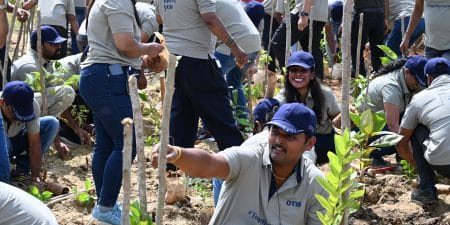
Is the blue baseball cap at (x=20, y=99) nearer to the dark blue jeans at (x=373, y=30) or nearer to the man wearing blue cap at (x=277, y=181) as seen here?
the man wearing blue cap at (x=277, y=181)

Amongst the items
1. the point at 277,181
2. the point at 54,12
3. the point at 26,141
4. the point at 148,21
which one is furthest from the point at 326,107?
the point at 54,12

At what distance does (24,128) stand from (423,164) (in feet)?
8.26

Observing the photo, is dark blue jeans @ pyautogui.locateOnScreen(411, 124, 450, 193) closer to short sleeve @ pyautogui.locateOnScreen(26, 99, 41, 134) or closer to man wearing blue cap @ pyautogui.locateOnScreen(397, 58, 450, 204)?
man wearing blue cap @ pyautogui.locateOnScreen(397, 58, 450, 204)

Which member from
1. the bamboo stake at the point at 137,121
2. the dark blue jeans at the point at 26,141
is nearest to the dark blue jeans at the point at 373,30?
the dark blue jeans at the point at 26,141

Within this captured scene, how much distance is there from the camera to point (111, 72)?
4207mm

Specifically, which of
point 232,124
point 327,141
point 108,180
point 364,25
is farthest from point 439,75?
point 364,25

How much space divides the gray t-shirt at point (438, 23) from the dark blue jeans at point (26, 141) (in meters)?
2.73

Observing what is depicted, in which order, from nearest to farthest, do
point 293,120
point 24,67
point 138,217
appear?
point 138,217 < point 293,120 < point 24,67

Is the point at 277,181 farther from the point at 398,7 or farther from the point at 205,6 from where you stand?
the point at 398,7

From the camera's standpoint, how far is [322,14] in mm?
7066

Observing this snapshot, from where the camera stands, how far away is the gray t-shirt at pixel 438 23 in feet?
18.9

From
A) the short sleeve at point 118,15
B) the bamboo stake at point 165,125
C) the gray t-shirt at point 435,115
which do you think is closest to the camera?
the bamboo stake at point 165,125

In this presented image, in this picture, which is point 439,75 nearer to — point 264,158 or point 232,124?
point 232,124

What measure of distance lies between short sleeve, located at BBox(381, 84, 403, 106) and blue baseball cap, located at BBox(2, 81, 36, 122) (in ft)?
7.30
